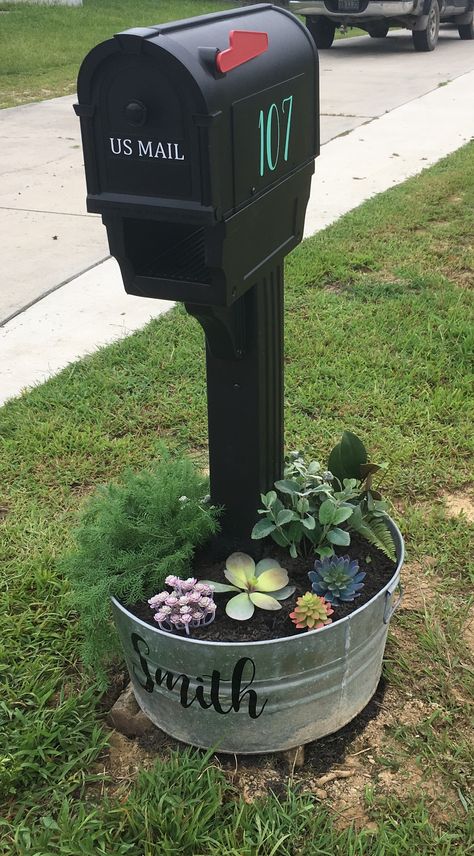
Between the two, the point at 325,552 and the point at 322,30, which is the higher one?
the point at 325,552

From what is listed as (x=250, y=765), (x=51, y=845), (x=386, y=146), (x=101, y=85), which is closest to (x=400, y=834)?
(x=250, y=765)

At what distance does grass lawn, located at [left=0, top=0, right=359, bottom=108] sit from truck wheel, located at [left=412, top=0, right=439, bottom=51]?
6.74ft

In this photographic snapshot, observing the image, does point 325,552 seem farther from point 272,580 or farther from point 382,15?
point 382,15

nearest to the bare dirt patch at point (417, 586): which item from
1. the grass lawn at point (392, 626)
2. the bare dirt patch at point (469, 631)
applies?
the grass lawn at point (392, 626)

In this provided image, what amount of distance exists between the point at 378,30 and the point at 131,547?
44.8ft

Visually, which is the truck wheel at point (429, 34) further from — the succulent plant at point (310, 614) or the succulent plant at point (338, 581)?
the succulent plant at point (310, 614)

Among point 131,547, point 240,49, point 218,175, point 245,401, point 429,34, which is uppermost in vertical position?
point 240,49

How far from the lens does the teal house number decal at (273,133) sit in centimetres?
144

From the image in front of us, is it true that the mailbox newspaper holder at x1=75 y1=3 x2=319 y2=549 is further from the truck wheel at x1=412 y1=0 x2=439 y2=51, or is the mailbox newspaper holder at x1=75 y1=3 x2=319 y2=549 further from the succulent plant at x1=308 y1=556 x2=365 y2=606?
the truck wheel at x1=412 y1=0 x2=439 y2=51

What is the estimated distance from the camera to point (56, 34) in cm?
1293

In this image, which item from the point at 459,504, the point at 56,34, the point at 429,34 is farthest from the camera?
the point at 56,34

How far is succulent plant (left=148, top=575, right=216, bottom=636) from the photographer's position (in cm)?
168

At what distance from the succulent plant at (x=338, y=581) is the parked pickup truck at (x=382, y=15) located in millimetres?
11400

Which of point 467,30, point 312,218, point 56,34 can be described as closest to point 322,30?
point 467,30
